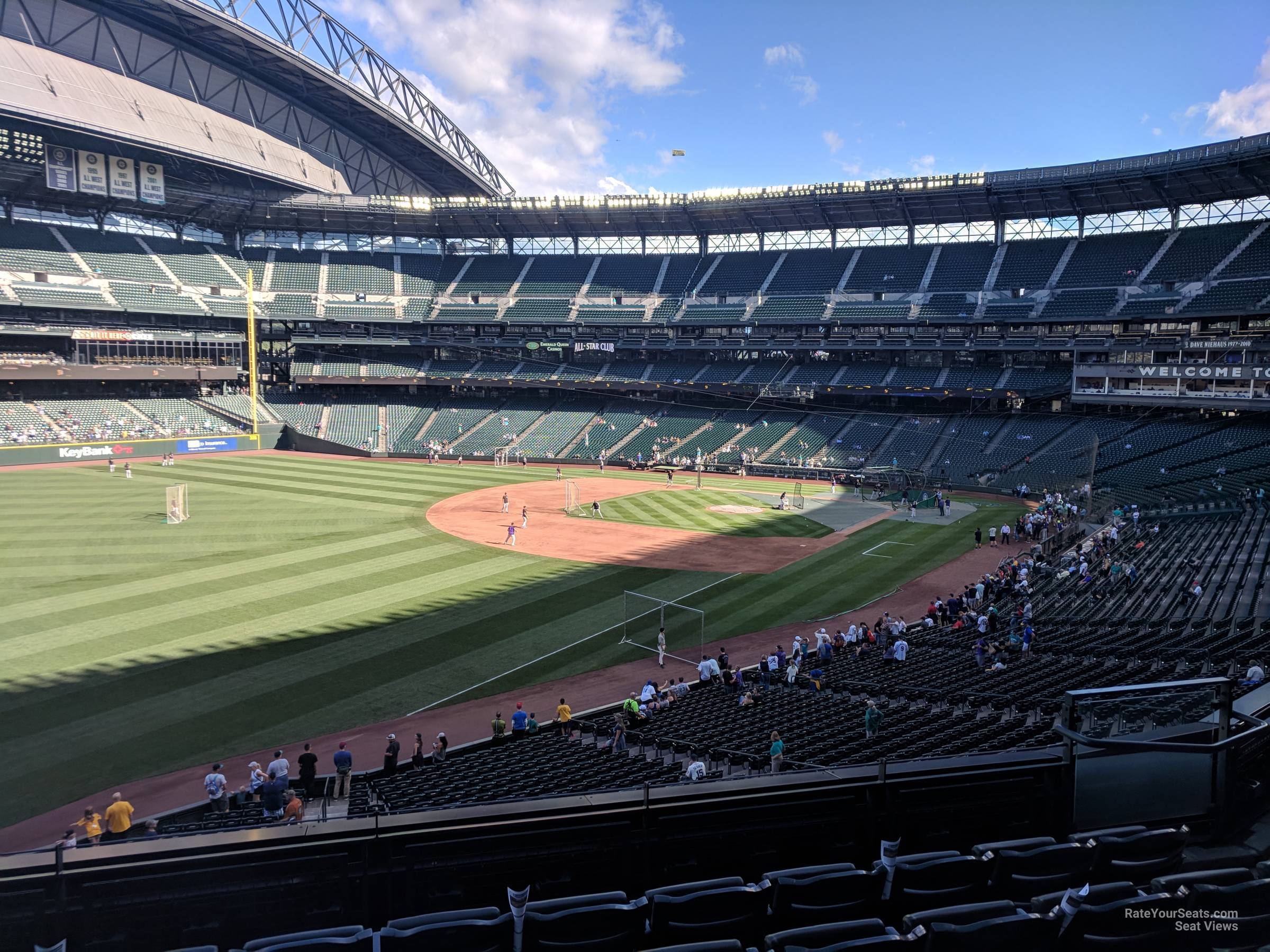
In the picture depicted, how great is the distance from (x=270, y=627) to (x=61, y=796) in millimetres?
10389

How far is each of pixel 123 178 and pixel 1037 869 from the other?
303 ft

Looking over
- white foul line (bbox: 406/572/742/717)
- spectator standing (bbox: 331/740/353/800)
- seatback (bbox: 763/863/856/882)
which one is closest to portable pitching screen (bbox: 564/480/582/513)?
white foul line (bbox: 406/572/742/717)

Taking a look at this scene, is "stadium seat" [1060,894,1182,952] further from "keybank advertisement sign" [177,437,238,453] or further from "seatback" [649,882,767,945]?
"keybank advertisement sign" [177,437,238,453]

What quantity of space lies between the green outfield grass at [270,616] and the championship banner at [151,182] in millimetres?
40820

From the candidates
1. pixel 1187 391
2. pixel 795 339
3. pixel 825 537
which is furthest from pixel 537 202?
pixel 1187 391

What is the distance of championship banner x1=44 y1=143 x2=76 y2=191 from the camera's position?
224ft

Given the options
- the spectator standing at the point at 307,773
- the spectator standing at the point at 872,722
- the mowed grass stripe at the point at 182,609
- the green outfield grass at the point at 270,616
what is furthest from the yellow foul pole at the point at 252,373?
the spectator standing at the point at 872,722

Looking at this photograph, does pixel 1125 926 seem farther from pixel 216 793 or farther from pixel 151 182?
pixel 151 182

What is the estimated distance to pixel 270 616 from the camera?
27.5 metres

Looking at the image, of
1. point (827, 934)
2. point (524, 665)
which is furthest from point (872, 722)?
point (827, 934)

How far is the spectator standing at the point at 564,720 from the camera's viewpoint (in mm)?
18806

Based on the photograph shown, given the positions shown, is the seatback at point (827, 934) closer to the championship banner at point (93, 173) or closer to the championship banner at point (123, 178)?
the championship banner at point (93, 173)

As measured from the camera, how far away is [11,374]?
6662 centimetres

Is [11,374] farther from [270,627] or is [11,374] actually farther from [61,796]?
[61,796]
